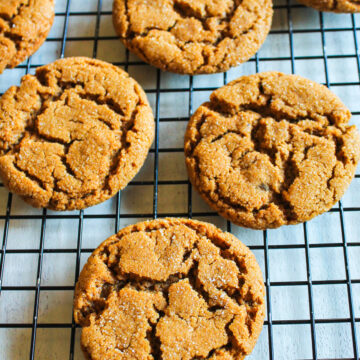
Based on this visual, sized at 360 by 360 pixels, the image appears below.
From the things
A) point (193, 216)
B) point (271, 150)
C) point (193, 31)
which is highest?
point (193, 31)

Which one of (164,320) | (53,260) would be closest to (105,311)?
(164,320)

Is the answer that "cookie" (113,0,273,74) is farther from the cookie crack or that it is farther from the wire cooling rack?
the cookie crack

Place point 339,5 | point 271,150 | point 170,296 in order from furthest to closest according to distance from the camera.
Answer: point 339,5
point 271,150
point 170,296

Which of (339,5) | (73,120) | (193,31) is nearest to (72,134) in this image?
(73,120)

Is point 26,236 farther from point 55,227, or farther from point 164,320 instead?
point 164,320

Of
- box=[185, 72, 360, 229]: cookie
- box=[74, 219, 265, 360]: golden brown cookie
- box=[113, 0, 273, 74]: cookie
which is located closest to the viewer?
box=[74, 219, 265, 360]: golden brown cookie

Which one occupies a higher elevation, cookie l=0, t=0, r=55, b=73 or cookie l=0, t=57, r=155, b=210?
cookie l=0, t=0, r=55, b=73

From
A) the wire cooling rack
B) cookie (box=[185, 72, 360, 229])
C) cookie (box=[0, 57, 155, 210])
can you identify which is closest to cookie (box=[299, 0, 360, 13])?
the wire cooling rack

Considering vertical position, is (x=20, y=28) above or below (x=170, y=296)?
above

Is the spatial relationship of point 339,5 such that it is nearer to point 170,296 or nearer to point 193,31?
point 193,31
